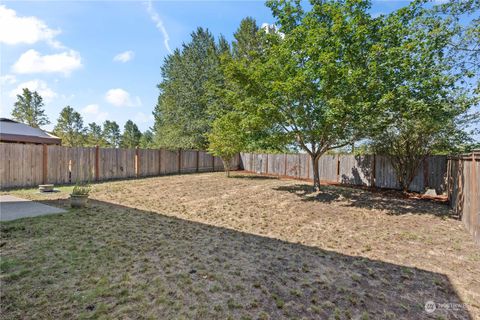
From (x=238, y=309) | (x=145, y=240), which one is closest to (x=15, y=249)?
(x=145, y=240)

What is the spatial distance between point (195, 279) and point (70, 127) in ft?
135

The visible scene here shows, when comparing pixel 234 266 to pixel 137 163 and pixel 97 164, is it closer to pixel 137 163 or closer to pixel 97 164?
pixel 97 164

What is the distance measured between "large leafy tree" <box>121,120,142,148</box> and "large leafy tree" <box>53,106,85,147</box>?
7.85m

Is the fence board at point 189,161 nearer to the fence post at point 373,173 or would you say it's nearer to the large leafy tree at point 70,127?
the fence post at point 373,173

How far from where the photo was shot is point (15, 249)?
3541 mm

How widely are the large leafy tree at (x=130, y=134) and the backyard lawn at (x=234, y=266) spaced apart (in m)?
41.6

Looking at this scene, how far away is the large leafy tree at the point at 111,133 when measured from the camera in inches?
1911

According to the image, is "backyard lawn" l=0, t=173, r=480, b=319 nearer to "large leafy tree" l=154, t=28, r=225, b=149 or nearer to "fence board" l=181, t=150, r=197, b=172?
"fence board" l=181, t=150, r=197, b=172

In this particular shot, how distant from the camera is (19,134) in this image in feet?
43.7

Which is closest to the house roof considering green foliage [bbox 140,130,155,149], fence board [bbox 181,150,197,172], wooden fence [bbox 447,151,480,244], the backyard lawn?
fence board [bbox 181,150,197,172]

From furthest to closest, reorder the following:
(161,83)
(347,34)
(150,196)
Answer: (161,83) → (150,196) → (347,34)

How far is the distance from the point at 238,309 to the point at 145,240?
7.72ft

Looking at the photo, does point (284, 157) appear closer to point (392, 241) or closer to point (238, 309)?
point (392, 241)

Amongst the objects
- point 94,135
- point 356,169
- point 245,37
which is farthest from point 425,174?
point 94,135
